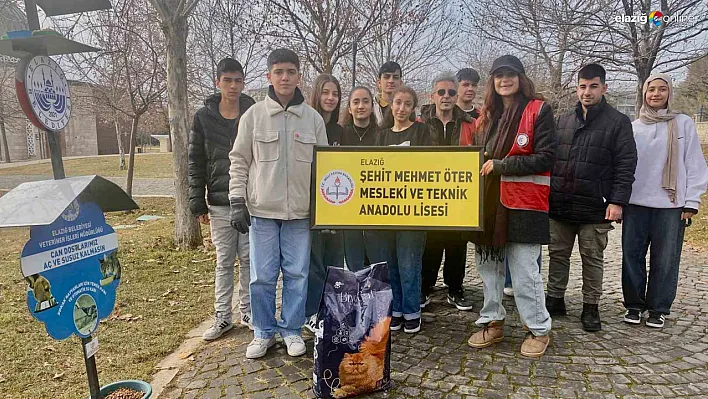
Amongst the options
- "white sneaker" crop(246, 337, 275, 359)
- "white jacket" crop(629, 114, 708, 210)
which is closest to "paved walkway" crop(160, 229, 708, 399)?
"white sneaker" crop(246, 337, 275, 359)

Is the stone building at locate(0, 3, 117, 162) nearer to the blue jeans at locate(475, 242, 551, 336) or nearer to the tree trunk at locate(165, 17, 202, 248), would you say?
the tree trunk at locate(165, 17, 202, 248)

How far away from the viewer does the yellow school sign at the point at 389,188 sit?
3.61m

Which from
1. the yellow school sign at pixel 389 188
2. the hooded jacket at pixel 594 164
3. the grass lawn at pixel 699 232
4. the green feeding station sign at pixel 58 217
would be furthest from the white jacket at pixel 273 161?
the grass lawn at pixel 699 232

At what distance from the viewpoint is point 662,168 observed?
4.24 meters

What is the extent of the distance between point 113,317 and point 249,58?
38.2ft

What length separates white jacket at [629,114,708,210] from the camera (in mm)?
4207

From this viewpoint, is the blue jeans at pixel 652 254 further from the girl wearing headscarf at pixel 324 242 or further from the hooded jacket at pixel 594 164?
the girl wearing headscarf at pixel 324 242

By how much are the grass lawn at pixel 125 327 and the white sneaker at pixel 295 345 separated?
105 cm

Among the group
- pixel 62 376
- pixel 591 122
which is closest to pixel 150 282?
pixel 62 376

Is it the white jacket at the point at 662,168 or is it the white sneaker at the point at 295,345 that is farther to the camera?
the white jacket at the point at 662,168

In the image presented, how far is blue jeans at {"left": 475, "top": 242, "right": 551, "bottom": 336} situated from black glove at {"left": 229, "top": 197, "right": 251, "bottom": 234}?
189cm

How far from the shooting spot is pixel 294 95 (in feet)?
12.5

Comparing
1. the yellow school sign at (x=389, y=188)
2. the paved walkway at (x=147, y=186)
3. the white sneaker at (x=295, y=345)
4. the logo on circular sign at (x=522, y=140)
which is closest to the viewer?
the logo on circular sign at (x=522, y=140)

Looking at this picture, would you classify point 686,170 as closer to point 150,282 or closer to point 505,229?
point 505,229
